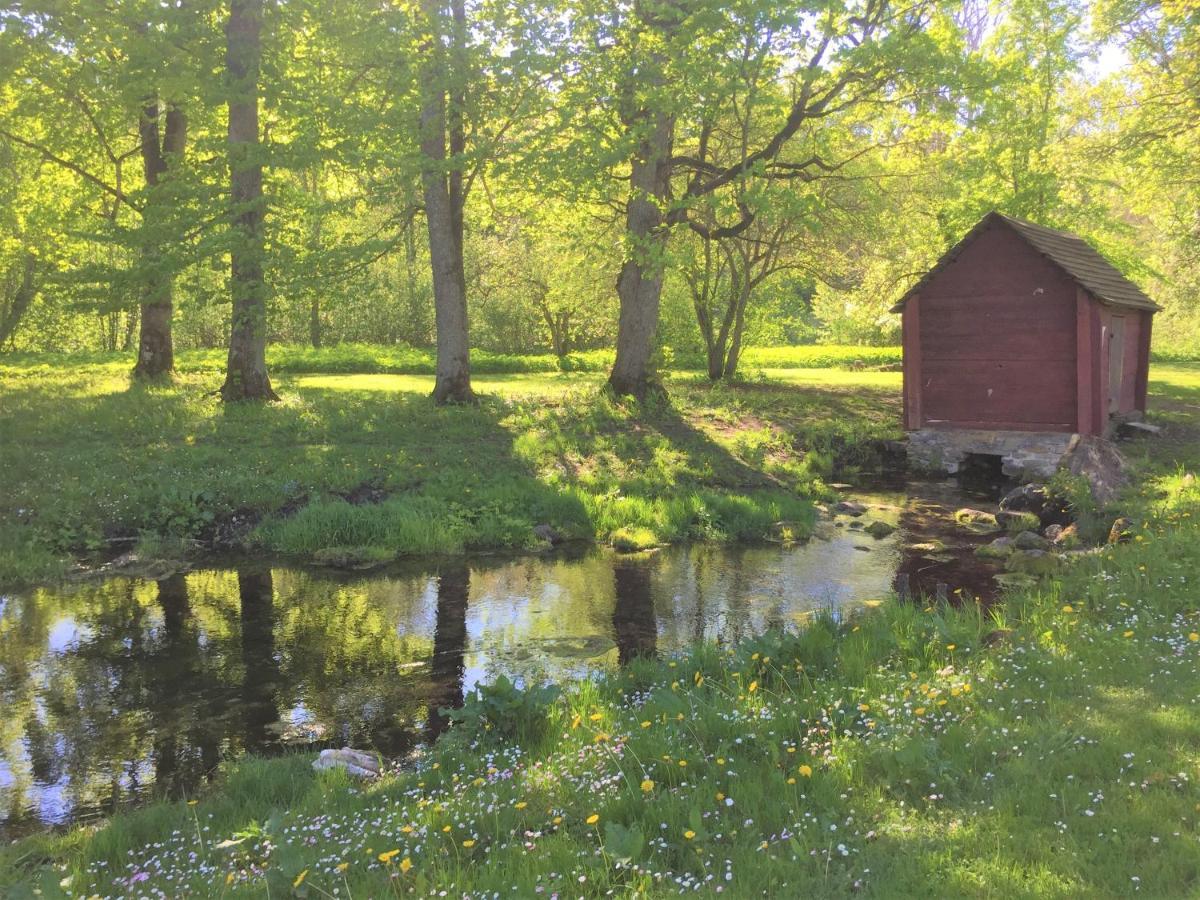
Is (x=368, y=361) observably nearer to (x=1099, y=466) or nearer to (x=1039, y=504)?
(x=1039, y=504)

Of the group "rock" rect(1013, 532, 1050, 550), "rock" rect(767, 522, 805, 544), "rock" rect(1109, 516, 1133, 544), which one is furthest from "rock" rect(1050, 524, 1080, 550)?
"rock" rect(767, 522, 805, 544)

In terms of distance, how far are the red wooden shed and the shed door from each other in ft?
0.21

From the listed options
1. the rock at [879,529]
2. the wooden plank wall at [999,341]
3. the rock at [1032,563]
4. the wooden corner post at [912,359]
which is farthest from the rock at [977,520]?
the wooden corner post at [912,359]

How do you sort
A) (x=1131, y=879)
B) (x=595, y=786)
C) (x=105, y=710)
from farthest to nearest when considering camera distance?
(x=105, y=710) < (x=595, y=786) < (x=1131, y=879)

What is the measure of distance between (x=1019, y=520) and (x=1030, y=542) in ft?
5.23

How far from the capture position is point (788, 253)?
28438 mm

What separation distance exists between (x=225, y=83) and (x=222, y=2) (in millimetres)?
2231

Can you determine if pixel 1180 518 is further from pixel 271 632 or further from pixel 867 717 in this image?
pixel 271 632

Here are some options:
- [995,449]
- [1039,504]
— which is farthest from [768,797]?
[995,449]

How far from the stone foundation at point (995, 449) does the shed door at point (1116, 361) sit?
3143 millimetres

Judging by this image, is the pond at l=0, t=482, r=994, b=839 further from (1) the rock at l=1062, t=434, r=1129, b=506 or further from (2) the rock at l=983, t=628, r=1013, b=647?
(1) the rock at l=1062, t=434, r=1129, b=506

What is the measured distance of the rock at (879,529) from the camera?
13273 mm

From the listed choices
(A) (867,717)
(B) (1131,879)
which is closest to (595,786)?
(A) (867,717)

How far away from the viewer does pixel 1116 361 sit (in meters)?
19.2
